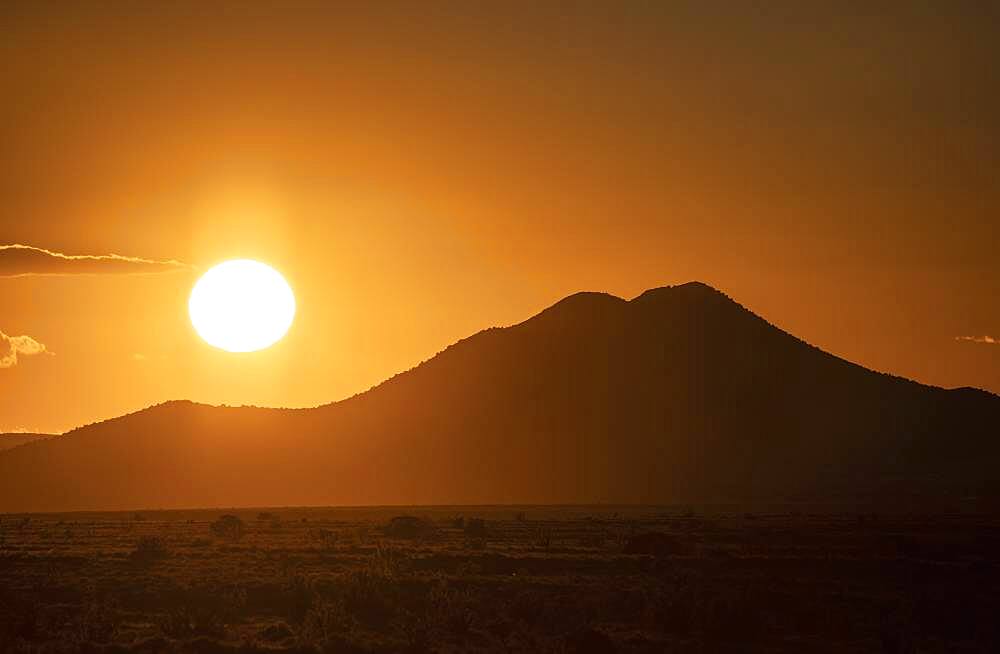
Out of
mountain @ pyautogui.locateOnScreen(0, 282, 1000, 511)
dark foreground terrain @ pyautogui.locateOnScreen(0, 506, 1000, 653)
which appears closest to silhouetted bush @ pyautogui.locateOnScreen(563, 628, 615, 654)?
dark foreground terrain @ pyautogui.locateOnScreen(0, 506, 1000, 653)

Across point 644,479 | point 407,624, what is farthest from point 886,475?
point 407,624

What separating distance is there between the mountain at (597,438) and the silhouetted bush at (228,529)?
80.3m

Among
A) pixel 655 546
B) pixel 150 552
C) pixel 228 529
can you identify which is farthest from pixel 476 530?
pixel 150 552

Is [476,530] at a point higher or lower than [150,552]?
higher

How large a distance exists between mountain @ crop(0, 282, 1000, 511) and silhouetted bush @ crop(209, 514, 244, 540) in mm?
80278

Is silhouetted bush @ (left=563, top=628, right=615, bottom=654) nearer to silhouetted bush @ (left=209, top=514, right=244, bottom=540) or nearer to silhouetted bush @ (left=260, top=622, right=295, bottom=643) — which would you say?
silhouetted bush @ (left=260, top=622, right=295, bottom=643)

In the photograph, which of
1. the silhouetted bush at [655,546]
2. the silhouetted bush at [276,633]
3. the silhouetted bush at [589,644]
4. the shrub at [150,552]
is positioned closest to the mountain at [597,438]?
the silhouetted bush at [655,546]

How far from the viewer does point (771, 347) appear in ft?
623

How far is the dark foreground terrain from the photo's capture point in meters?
32.1

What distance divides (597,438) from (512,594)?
13344cm

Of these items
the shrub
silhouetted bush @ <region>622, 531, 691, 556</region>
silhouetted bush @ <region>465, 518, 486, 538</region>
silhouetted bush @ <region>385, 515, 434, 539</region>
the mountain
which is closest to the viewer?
the shrub

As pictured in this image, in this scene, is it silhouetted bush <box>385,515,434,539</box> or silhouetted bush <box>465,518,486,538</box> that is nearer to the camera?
silhouetted bush <box>465,518,486,538</box>

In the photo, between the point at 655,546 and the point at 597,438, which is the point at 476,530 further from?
the point at 597,438

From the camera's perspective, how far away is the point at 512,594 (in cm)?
3972
